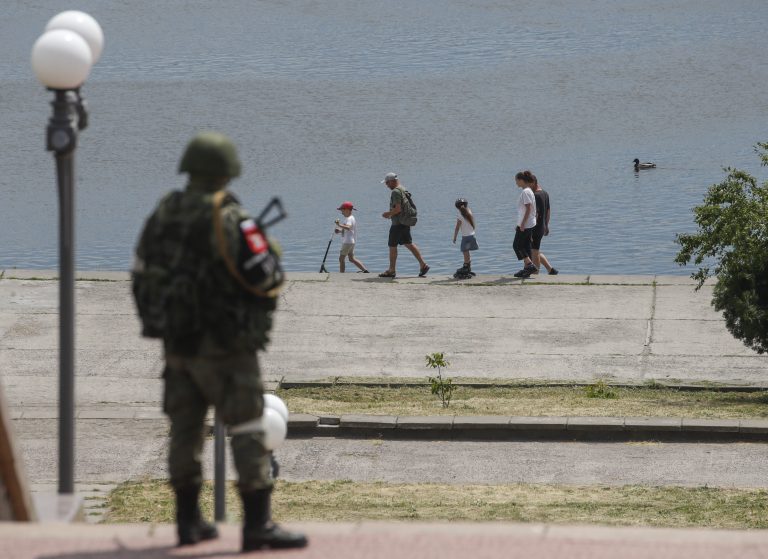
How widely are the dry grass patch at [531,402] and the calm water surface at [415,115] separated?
14107mm

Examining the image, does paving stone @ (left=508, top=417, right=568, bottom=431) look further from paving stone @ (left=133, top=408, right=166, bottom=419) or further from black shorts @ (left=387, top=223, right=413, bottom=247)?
black shorts @ (left=387, top=223, right=413, bottom=247)

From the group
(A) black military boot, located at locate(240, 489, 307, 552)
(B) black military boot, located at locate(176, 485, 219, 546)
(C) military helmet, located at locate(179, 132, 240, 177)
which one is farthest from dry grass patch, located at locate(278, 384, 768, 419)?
(C) military helmet, located at locate(179, 132, 240, 177)

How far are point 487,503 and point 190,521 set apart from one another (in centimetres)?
474

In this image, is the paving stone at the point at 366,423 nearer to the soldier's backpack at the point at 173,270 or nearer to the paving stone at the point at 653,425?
the paving stone at the point at 653,425

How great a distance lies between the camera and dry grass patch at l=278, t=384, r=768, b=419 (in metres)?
13.1

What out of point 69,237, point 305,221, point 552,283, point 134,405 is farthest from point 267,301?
point 305,221

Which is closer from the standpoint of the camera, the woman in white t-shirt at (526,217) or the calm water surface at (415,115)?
the woman in white t-shirt at (526,217)

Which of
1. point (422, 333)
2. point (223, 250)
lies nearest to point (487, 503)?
point (223, 250)

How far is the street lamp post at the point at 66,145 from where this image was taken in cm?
697

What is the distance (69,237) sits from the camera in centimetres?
705

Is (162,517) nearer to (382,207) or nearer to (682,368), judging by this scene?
(682,368)

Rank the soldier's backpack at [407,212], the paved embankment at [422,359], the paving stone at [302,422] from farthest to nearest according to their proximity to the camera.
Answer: the soldier's backpack at [407,212]
the paving stone at [302,422]
the paved embankment at [422,359]

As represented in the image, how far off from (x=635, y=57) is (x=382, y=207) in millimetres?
27843

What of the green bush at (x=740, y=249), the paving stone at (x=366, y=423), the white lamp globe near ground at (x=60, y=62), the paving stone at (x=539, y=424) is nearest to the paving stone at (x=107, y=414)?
the paving stone at (x=366, y=423)
